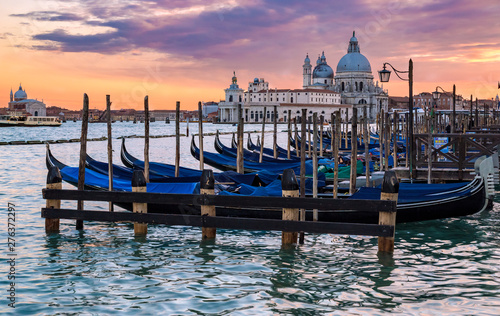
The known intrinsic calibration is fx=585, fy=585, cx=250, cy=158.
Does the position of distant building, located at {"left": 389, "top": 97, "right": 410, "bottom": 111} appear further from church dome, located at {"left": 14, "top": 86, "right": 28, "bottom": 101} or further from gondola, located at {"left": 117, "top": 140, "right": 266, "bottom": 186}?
gondola, located at {"left": 117, "top": 140, "right": 266, "bottom": 186}

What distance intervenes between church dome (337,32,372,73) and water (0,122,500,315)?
336 ft

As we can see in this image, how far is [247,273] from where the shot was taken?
579 cm

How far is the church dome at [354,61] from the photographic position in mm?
107562

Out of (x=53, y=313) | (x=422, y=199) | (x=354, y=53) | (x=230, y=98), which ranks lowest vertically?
(x=53, y=313)

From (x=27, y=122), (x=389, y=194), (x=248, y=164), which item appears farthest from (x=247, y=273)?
(x=27, y=122)

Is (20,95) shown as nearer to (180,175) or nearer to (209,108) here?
(209,108)

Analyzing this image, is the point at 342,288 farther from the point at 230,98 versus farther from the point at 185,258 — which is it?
the point at 230,98

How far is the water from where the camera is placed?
190 inches

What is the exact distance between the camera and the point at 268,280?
219 inches

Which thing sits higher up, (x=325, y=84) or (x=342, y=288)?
(x=325, y=84)

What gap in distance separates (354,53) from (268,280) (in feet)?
347

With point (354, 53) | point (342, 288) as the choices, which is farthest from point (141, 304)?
point (354, 53)

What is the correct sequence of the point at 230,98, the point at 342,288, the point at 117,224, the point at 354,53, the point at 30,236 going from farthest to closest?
the point at 230,98 < the point at 354,53 < the point at 117,224 < the point at 30,236 < the point at 342,288

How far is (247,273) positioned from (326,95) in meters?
104
